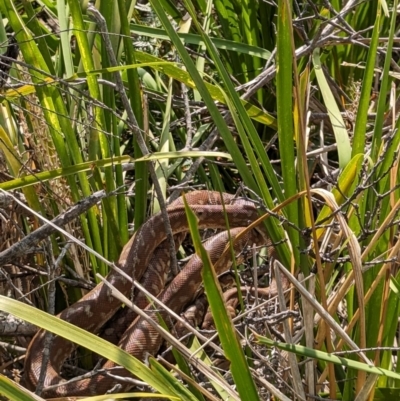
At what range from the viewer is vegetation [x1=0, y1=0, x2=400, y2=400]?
1.81 meters

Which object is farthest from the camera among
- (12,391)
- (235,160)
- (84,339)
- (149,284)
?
(149,284)

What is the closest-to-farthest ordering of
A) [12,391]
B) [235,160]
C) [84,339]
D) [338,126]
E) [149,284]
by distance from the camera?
[12,391] → [84,339] → [235,160] → [338,126] → [149,284]

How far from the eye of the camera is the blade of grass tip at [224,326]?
4.94 feet

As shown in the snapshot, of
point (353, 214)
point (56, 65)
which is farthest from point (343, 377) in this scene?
point (56, 65)

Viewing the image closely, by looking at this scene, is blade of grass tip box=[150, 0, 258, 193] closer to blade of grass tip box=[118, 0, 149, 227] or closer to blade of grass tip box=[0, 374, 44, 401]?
blade of grass tip box=[118, 0, 149, 227]

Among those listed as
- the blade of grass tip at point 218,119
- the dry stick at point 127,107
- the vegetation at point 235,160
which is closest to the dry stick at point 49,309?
the vegetation at point 235,160

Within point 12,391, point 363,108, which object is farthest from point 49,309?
point 363,108

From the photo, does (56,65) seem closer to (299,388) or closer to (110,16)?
(110,16)

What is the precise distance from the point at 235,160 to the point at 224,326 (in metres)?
0.59

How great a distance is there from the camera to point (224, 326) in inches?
62.1

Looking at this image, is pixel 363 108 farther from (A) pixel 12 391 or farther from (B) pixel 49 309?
(A) pixel 12 391

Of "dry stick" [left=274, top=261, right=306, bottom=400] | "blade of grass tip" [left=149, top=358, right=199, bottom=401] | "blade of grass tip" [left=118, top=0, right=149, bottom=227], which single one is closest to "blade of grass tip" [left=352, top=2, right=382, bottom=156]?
"dry stick" [left=274, top=261, right=306, bottom=400]

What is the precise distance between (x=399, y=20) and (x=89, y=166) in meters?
2.03

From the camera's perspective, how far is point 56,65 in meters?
2.87
